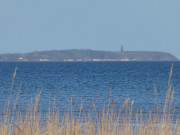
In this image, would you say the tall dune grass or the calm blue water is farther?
the calm blue water

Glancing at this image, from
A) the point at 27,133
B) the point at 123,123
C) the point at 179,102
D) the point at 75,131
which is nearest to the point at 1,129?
the point at 27,133

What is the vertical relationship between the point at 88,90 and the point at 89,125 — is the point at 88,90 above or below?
below

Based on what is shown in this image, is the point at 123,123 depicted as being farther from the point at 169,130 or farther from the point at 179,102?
the point at 179,102

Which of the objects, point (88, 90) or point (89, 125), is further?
point (88, 90)

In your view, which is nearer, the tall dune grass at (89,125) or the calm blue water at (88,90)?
the tall dune grass at (89,125)

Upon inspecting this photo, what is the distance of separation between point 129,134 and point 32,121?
1.75 meters

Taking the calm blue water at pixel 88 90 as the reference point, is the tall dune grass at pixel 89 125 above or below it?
above

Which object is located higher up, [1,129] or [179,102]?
[1,129]

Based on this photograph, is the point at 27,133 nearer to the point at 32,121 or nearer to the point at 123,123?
the point at 32,121

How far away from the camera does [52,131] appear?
7.36 meters

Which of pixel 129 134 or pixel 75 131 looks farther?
pixel 129 134

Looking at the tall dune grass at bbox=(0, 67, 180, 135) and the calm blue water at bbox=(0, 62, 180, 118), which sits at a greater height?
the tall dune grass at bbox=(0, 67, 180, 135)

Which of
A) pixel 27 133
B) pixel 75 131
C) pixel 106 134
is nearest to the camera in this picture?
pixel 75 131

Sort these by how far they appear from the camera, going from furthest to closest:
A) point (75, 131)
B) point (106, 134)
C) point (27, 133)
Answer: point (106, 134), point (27, 133), point (75, 131)
